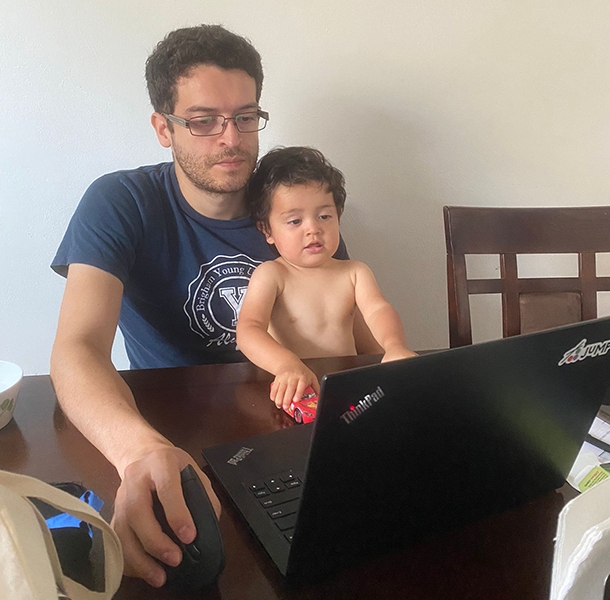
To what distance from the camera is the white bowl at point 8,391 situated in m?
0.66

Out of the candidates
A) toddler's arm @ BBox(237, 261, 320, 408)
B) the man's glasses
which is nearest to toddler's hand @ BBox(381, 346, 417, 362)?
toddler's arm @ BBox(237, 261, 320, 408)

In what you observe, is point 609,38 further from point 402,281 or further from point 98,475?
point 98,475

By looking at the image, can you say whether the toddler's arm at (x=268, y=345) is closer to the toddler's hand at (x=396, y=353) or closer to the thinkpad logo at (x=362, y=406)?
the toddler's hand at (x=396, y=353)

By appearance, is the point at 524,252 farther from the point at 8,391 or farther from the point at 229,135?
the point at 8,391

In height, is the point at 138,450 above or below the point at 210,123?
below

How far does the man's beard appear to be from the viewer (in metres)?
1.10

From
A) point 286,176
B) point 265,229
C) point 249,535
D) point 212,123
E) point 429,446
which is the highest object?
point 212,123

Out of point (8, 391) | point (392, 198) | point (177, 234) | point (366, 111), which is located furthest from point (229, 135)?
point (8, 391)

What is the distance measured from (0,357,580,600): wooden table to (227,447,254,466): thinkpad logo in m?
0.04

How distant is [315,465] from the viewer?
340 mm

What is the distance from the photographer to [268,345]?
92cm

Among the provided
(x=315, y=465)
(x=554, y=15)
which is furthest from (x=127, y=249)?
(x=554, y=15)

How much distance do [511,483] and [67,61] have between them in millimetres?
1272

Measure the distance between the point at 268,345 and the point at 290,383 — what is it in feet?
0.55
